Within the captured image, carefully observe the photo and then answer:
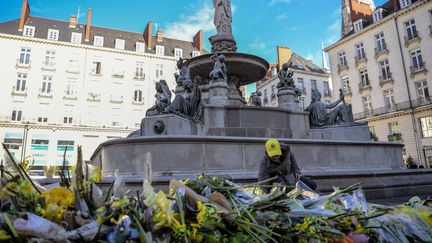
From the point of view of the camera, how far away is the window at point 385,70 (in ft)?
115

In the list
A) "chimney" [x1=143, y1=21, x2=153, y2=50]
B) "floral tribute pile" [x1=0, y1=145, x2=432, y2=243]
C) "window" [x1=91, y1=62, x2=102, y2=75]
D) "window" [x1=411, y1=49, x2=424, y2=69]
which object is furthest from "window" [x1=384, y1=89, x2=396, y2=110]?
"floral tribute pile" [x1=0, y1=145, x2=432, y2=243]

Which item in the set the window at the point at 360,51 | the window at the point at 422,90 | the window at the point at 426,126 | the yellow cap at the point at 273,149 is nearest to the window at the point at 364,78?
the window at the point at 360,51

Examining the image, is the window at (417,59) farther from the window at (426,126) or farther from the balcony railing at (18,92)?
the balcony railing at (18,92)

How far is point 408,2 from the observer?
34.2 metres

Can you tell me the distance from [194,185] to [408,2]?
137 ft

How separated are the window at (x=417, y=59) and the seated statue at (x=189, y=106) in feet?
A: 105

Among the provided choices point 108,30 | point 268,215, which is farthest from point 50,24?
point 268,215

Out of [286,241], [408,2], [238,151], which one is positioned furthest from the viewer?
[408,2]

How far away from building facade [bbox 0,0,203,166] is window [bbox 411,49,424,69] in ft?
97.1

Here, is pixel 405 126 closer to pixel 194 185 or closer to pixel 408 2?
pixel 408 2

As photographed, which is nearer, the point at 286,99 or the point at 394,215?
the point at 394,215

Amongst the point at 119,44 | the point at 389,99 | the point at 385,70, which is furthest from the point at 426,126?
the point at 119,44

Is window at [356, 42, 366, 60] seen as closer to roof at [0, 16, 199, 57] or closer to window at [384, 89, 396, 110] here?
window at [384, 89, 396, 110]

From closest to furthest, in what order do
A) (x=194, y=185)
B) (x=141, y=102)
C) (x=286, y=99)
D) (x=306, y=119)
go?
(x=194, y=185), (x=306, y=119), (x=286, y=99), (x=141, y=102)
